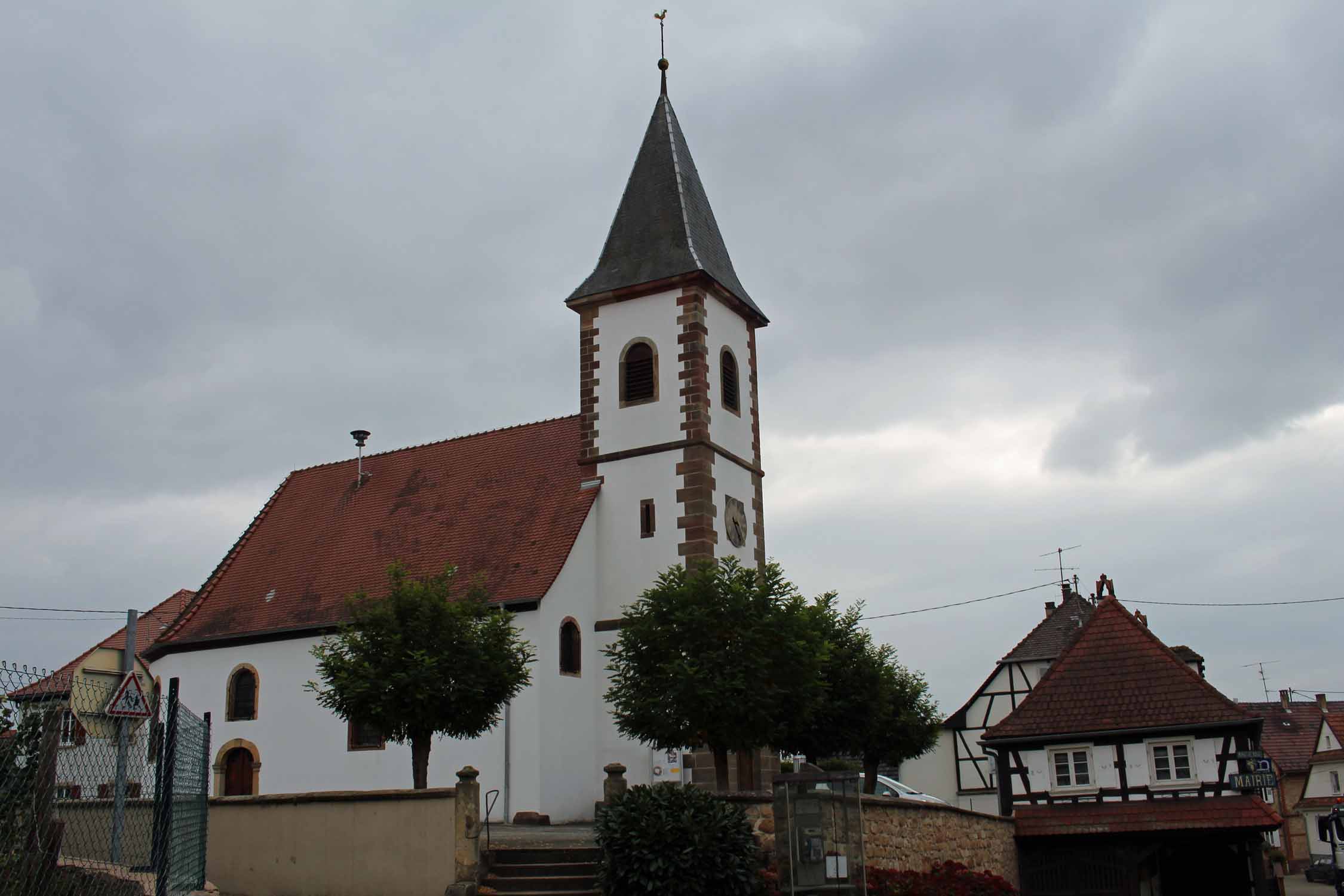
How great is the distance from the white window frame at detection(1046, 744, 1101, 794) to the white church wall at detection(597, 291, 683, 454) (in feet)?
34.2

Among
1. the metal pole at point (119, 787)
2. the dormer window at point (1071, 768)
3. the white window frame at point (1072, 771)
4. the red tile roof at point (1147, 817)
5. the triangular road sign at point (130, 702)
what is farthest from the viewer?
the dormer window at point (1071, 768)

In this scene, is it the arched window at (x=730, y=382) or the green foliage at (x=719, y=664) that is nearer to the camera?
the green foliage at (x=719, y=664)

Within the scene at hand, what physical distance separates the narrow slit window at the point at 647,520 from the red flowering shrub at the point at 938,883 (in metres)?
9.84

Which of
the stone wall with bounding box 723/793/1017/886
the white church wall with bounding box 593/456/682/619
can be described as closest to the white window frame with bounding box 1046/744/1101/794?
the stone wall with bounding box 723/793/1017/886

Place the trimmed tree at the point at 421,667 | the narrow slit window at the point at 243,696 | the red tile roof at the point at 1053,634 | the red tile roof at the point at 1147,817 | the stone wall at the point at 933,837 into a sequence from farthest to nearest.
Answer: the red tile roof at the point at 1053,634 < the narrow slit window at the point at 243,696 < the red tile roof at the point at 1147,817 < the trimmed tree at the point at 421,667 < the stone wall at the point at 933,837

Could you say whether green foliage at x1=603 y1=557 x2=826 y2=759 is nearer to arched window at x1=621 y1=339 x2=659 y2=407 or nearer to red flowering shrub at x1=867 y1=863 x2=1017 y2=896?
red flowering shrub at x1=867 y1=863 x2=1017 y2=896

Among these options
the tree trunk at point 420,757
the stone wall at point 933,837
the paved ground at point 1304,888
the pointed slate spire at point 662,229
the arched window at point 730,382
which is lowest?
the paved ground at point 1304,888

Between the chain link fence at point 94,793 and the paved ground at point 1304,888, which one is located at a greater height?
the chain link fence at point 94,793

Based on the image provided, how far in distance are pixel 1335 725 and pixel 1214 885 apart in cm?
3643

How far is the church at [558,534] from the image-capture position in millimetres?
27047

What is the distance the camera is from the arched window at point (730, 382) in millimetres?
30922

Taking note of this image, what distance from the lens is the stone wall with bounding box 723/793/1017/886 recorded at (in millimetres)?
17438

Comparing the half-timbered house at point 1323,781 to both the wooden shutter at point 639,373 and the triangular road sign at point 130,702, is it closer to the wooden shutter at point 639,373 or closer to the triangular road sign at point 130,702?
the wooden shutter at point 639,373

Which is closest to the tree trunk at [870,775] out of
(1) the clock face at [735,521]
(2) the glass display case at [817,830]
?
(1) the clock face at [735,521]
